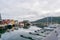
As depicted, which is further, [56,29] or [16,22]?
[16,22]

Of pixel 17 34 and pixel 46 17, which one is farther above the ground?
pixel 46 17

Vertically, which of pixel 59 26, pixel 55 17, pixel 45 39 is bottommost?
pixel 45 39

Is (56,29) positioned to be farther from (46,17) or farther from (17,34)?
(17,34)

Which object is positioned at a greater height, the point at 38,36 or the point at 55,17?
the point at 55,17

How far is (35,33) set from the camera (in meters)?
2.23

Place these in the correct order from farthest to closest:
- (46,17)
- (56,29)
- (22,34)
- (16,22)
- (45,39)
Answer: (16,22), (46,17), (56,29), (22,34), (45,39)

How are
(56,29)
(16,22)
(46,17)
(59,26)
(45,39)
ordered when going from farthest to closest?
1. (16,22)
2. (46,17)
3. (59,26)
4. (56,29)
5. (45,39)

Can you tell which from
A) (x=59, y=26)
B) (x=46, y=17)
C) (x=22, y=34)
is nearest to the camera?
(x=22, y=34)

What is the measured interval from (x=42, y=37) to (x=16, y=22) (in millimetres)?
1163

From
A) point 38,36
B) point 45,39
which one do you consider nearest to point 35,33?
point 38,36

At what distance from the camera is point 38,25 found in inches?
106

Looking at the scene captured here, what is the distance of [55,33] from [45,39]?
0.93 feet

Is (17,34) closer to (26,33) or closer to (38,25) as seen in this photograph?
(26,33)

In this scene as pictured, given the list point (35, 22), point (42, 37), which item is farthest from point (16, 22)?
point (42, 37)
